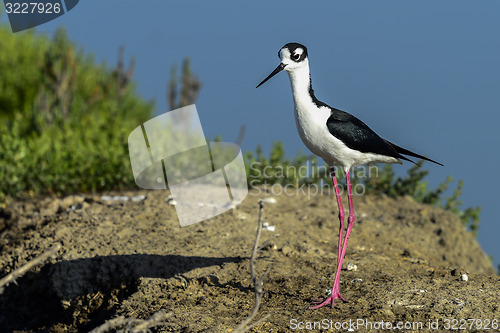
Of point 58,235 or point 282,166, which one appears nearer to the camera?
point 58,235

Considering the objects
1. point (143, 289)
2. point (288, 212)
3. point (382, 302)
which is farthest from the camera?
point (288, 212)

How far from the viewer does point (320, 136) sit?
5000 millimetres

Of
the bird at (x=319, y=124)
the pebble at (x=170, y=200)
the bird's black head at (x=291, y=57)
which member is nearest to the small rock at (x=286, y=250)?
the bird at (x=319, y=124)

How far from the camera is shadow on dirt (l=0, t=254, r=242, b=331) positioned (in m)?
5.76

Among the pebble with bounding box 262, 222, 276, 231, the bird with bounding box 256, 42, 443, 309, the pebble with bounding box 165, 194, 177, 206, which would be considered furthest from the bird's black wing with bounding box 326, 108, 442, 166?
the pebble with bounding box 165, 194, 177, 206

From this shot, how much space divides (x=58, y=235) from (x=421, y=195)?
213 inches

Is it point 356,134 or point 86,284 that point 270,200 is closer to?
point 86,284

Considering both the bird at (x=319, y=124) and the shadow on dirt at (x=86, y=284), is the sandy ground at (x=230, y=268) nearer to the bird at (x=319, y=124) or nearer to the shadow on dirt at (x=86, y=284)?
the shadow on dirt at (x=86, y=284)

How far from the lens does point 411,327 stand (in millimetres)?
4484

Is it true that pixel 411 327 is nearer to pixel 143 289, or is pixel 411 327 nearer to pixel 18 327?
pixel 143 289

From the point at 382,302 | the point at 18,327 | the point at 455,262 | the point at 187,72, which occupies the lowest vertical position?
the point at 455,262

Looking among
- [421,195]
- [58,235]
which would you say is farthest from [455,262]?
[58,235]

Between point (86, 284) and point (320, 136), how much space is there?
2821mm

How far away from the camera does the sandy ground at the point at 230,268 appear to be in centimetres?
481
